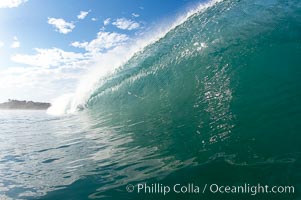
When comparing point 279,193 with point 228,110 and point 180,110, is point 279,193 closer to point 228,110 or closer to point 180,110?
point 228,110

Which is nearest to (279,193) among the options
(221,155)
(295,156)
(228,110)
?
(295,156)

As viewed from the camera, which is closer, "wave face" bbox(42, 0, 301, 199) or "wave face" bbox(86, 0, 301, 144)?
"wave face" bbox(42, 0, 301, 199)

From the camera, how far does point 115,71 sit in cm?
1833

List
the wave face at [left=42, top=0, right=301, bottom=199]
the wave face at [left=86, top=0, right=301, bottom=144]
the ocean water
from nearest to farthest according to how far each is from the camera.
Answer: the ocean water < the wave face at [left=42, top=0, right=301, bottom=199] < the wave face at [left=86, top=0, right=301, bottom=144]

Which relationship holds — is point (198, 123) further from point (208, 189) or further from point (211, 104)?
point (208, 189)

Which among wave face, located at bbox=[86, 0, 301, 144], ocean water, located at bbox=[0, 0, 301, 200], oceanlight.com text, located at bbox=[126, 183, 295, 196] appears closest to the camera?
oceanlight.com text, located at bbox=[126, 183, 295, 196]

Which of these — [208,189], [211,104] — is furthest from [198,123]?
[208,189]

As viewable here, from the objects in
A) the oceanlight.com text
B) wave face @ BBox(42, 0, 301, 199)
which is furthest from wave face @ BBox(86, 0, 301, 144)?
the oceanlight.com text

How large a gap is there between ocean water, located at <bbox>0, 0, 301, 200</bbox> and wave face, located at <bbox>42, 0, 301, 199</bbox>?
0.03 metres

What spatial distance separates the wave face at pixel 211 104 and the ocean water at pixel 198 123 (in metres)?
0.03

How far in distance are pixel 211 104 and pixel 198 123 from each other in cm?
135

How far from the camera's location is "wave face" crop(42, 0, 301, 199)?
4734mm

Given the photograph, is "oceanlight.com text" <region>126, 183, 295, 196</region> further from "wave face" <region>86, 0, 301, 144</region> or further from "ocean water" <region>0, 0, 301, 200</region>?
"wave face" <region>86, 0, 301, 144</region>

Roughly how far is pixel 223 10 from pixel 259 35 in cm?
325
